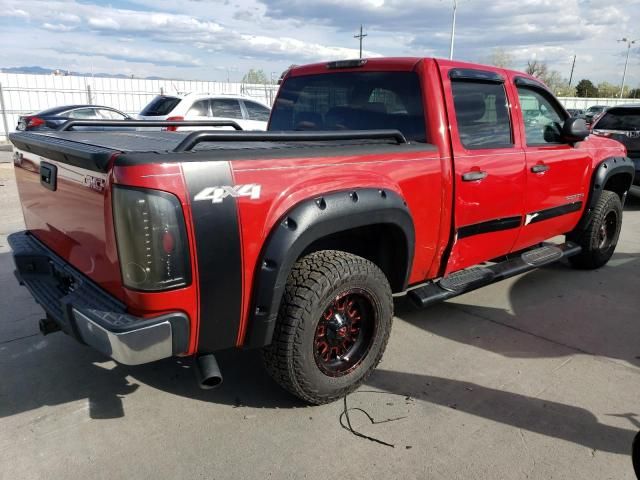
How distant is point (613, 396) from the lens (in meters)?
3.12

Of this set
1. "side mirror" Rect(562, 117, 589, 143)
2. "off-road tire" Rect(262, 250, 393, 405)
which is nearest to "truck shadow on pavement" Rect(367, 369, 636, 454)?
"off-road tire" Rect(262, 250, 393, 405)

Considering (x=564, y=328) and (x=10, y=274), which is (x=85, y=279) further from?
(x=564, y=328)

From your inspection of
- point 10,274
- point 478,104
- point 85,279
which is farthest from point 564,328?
point 10,274

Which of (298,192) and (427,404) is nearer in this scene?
(298,192)

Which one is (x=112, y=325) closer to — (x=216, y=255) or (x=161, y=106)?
(x=216, y=255)

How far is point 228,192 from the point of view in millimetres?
2268

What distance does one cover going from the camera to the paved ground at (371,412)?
2.50 meters

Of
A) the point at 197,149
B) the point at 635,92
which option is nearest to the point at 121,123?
the point at 197,149

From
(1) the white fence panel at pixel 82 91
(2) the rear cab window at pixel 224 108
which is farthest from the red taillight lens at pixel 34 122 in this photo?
(1) the white fence panel at pixel 82 91

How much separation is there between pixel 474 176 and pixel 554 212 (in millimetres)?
1382

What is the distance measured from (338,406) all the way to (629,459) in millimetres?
1472

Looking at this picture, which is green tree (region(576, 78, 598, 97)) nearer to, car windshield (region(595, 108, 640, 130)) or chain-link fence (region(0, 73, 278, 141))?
chain-link fence (region(0, 73, 278, 141))

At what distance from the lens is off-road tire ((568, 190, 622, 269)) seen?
5023 millimetres

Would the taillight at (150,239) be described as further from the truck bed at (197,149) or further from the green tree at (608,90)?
the green tree at (608,90)
